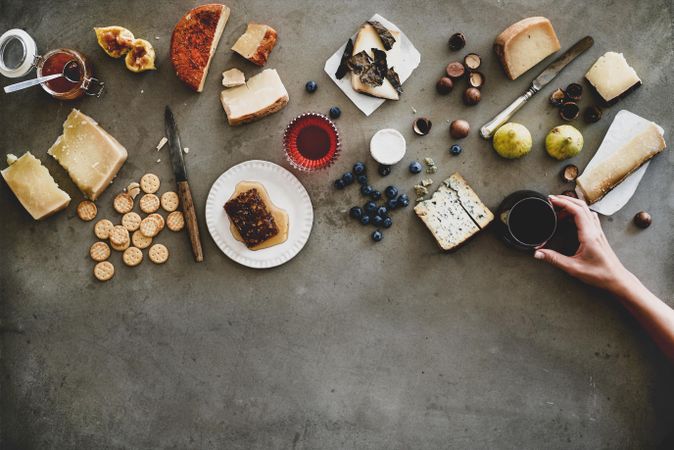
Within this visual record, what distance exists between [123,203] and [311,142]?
99 cm

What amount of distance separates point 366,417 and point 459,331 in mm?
633

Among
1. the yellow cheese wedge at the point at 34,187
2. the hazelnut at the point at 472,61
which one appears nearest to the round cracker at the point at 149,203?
the yellow cheese wedge at the point at 34,187

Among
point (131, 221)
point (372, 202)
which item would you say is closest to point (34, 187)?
point (131, 221)

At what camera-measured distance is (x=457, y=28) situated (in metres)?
2.31

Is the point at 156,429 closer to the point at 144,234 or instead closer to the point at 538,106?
the point at 144,234

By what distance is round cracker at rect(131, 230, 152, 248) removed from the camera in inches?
89.9

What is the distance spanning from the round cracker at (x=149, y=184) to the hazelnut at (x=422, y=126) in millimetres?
1324

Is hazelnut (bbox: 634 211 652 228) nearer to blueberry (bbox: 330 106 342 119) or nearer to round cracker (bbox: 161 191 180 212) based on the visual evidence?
blueberry (bbox: 330 106 342 119)

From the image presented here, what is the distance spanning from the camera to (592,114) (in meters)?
2.28

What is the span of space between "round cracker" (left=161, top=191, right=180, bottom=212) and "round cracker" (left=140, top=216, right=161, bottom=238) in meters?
0.09

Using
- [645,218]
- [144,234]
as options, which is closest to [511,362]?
[645,218]

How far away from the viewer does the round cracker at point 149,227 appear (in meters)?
2.27

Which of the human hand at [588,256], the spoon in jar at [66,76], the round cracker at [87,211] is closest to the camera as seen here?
the human hand at [588,256]

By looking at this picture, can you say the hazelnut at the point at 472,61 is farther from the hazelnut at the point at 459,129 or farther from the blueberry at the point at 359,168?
the blueberry at the point at 359,168
